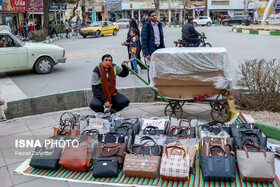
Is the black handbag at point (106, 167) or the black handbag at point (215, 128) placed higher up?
the black handbag at point (215, 128)

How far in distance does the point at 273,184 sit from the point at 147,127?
185 cm

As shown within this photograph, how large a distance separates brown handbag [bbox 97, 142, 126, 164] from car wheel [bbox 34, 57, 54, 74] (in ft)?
23.9

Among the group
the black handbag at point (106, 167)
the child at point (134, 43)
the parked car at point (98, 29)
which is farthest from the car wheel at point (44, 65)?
the parked car at point (98, 29)

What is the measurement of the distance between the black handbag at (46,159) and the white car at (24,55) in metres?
6.66

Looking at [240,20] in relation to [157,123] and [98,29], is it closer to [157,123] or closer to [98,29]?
[98,29]

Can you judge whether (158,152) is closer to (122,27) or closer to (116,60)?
(116,60)

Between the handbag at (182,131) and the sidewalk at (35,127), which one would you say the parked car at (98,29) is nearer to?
the sidewalk at (35,127)

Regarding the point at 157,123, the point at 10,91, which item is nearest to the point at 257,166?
the point at 157,123

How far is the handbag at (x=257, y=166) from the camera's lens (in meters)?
3.46

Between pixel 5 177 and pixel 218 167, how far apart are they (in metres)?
2.67

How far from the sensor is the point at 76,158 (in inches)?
153

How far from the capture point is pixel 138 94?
706cm

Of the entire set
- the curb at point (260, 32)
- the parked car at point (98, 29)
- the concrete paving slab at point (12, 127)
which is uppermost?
the parked car at point (98, 29)

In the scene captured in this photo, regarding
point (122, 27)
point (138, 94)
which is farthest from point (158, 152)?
point (122, 27)
